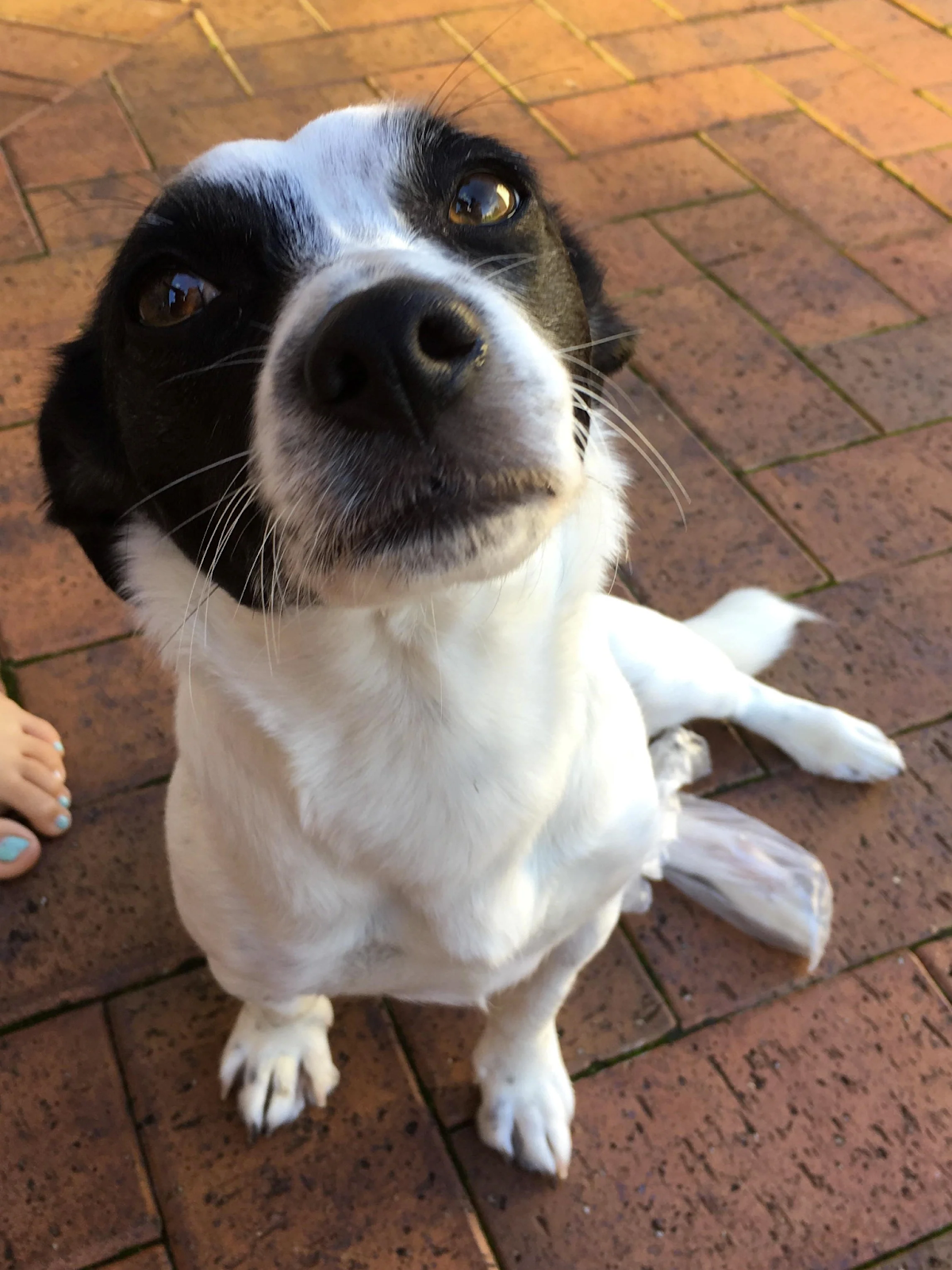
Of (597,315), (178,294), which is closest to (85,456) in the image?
(178,294)

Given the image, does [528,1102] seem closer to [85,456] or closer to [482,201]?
[85,456]

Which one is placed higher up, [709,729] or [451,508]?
[451,508]

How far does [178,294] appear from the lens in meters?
1.10

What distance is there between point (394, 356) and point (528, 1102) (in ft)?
4.15

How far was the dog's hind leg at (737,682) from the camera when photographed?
1907 millimetres

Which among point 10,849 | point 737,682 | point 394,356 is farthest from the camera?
point 737,682

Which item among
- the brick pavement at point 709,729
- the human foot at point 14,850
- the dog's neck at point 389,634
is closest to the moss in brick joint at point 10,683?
the brick pavement at point 709,729

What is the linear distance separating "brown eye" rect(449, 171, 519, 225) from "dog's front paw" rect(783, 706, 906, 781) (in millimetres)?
1322

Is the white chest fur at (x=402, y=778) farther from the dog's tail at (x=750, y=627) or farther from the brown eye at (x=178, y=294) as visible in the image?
the dog's tail at (x=750, y=627)

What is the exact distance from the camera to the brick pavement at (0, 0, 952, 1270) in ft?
5.46

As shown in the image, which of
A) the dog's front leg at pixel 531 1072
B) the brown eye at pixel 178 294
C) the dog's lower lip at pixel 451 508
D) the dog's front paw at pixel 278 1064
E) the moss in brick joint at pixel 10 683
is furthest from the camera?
the moss in brick joint at pixel 10 683

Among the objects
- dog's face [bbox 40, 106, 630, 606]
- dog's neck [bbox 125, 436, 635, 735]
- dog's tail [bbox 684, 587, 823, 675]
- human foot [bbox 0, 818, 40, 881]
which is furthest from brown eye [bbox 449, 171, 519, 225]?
human foot [bbox 0, 818, 40, 881]

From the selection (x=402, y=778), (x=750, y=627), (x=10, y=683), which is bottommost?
(x=10, y=683)

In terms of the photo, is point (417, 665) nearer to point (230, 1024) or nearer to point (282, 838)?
point (282, 838)
